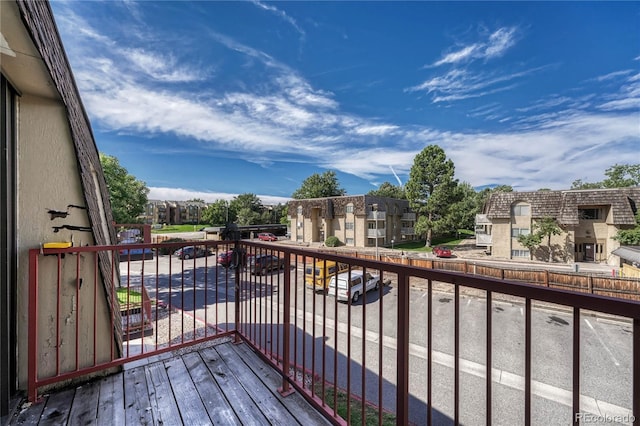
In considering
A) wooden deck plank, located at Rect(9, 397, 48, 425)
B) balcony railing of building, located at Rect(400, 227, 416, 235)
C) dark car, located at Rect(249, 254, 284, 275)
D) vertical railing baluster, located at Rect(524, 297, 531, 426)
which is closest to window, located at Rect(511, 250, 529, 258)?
balcony railing of building, located at Rect(400, 227, 416, 235)

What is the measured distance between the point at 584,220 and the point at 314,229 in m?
21.3

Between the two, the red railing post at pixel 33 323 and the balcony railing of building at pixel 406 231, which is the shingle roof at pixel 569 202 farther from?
the red railing post at pixel 33 323

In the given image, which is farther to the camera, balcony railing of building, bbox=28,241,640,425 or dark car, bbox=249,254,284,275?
dark car, bbox=249,254,284,275

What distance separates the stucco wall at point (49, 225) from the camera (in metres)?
1.75

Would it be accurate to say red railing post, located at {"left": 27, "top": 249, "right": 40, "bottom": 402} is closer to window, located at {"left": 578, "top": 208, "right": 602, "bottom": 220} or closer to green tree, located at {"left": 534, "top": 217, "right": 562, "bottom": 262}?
green tree, located at {"left": 534, "top": 217, "right": 562, "bottom": 262}

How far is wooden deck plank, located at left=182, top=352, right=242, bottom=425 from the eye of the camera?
5.24 feet

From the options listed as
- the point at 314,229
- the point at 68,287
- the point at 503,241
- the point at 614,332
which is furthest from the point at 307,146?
the point at 68,287

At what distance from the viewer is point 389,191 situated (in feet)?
132

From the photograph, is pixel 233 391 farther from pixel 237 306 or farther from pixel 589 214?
pixel 589 214

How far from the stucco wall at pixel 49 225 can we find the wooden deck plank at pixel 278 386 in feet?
3.76

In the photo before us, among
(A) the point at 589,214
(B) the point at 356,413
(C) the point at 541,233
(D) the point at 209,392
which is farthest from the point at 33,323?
(A) the point at 589,214

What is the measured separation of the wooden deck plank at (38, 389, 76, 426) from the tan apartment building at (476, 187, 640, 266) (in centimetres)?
2291

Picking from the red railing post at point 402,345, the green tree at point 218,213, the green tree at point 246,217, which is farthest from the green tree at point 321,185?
the red railing post at point 402,345

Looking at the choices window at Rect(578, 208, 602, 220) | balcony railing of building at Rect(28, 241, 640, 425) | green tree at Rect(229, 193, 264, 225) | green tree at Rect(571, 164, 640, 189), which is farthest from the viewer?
green tree at Rect(229, 193, 264, 225)
